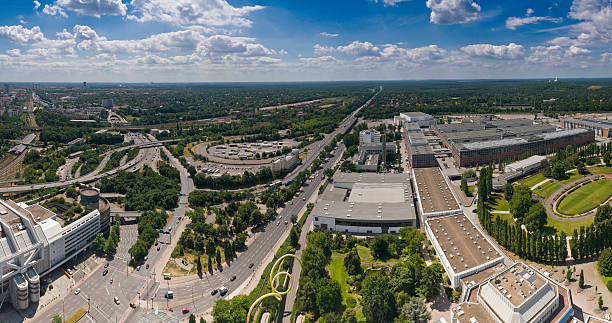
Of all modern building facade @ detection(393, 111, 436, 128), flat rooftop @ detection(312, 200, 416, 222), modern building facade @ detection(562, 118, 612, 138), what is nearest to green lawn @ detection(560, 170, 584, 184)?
flat rooftop @ detection(312, 200, 416, 222)

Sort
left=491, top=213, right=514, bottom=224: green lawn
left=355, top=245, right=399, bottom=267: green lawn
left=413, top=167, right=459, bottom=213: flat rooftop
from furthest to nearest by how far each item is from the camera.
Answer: left=413, top=167, right=459, bottom=213: flat rooftop → left=491, top=213, right=514, bottom=224: green lawn → left=355, top=245, right=399, bottom=267: green lawn

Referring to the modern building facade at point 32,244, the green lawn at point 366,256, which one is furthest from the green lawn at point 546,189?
the modern building facade at point 32,244


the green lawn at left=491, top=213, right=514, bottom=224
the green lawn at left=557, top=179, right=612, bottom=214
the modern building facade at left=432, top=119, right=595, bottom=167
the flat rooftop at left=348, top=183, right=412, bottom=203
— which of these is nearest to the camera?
the green lawn at left=491, top=213, right=514, bottom=224

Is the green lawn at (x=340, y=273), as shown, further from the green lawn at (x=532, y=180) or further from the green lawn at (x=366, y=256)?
the green lawn at (x=532, y=180)

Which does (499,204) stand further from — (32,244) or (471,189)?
(32,244)

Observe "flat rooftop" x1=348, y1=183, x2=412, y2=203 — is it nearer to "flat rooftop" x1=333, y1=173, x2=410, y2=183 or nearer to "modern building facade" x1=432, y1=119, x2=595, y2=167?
"flat rooftop" x1=333, y1=173, x2=410, y2=183

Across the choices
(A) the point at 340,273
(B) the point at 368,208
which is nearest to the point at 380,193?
(B) the point at 368,208
